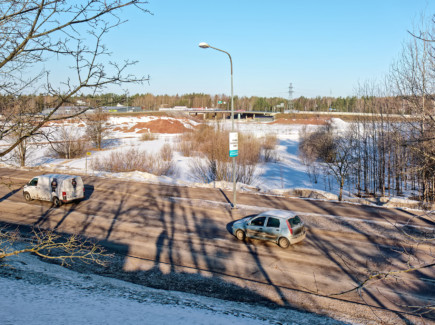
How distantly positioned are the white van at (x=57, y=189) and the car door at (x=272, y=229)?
12.3 metres

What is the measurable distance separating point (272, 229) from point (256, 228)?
0.77m

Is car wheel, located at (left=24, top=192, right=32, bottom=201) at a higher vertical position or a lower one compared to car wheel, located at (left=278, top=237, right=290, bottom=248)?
higher

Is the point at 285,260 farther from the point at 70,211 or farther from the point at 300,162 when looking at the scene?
the point at 300,162

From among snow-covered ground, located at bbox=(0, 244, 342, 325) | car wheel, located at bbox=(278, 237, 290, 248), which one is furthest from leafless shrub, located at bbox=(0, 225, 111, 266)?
car wheel, located at bbox=(278, 237, 290, 248)

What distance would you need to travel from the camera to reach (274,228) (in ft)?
45.5

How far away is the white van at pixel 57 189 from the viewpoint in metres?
19.5

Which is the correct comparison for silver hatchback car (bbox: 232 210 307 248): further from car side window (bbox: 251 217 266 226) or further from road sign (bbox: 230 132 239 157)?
road sign (bbox: 230 132 239 157)

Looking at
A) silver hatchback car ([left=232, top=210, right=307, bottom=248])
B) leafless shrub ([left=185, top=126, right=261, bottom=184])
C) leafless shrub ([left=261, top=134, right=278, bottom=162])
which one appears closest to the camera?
silver hatchback car ([left=232, top=210, right=307, bottom=248])

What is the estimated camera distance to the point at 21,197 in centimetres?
2219

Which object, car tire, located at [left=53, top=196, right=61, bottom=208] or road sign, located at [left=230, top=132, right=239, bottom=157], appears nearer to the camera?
road sign, located at [left=230, top=132, right=239, bottom=157]

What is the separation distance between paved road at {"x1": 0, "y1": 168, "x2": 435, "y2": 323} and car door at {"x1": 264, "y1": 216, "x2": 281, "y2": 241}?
52cm

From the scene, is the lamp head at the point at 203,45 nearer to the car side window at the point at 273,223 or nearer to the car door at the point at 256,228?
the car door at the point at 256,228

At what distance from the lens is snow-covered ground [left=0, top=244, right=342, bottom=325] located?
7570mm

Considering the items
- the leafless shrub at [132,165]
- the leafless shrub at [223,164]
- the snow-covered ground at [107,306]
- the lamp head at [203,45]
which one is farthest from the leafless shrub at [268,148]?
the snow-covered ground at [107,306]
